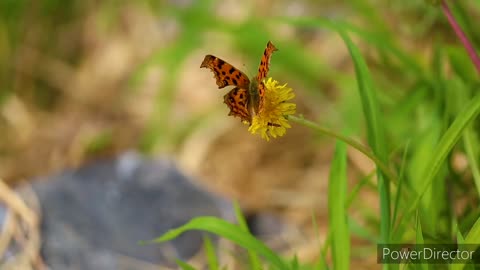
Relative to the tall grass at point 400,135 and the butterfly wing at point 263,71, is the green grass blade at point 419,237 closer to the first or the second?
the tall grass at point 400,135

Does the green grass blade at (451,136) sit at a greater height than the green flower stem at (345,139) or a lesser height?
greater

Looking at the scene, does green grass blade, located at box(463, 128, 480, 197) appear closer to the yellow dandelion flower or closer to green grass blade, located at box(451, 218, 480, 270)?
green grass blade, located at box(451, 218, 480, 270)

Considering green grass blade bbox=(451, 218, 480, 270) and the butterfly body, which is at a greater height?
the butterfly body

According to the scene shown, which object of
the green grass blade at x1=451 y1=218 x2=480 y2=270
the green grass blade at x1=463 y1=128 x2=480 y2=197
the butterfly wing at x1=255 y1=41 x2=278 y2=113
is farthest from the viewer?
the green grass blade at x1=463 y1=128 x2=480 y2=197

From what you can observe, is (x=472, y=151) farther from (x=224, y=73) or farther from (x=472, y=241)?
(x=224, y=73)

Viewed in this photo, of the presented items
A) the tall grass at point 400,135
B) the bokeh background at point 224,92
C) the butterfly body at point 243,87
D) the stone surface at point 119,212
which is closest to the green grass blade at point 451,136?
the tall grass at point 400,135

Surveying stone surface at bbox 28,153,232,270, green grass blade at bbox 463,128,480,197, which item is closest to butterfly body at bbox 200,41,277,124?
green grass blade at bbox 463,128,480,197

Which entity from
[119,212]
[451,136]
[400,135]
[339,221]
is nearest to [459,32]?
[451,136]
